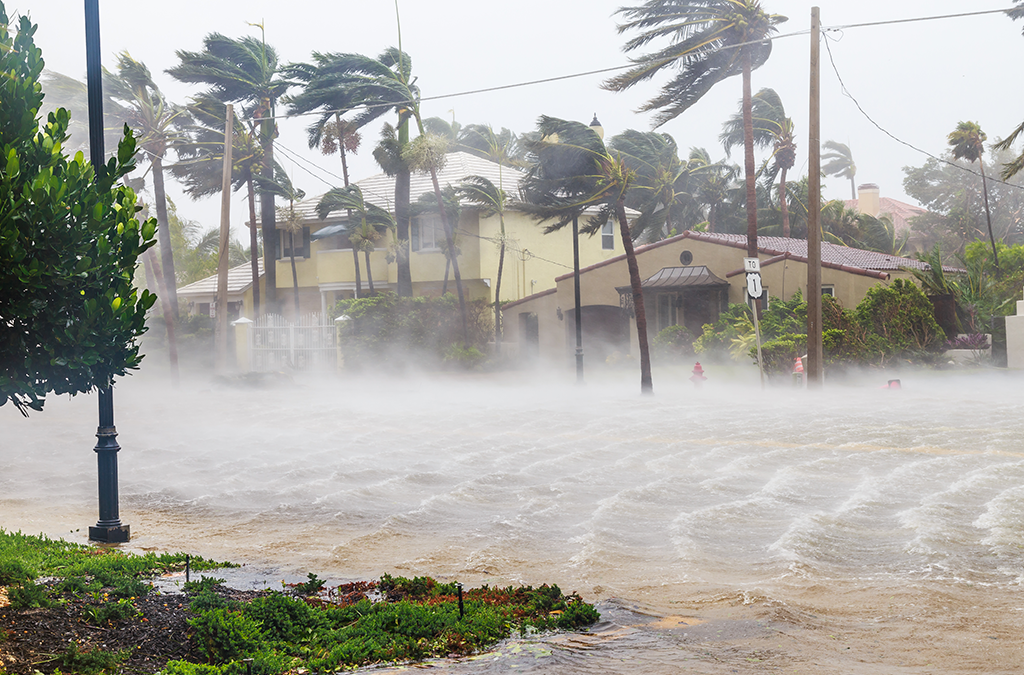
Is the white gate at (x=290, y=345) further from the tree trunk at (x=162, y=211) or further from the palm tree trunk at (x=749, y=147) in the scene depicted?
the palm tree trunk at (x=749, y=147)

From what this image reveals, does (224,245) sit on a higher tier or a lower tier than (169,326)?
higher

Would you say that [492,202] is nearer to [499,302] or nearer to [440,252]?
[440,252]

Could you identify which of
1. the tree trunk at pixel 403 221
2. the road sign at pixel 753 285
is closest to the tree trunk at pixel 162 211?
the tree trunk at pixel 403 221

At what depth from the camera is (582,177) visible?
2569cm

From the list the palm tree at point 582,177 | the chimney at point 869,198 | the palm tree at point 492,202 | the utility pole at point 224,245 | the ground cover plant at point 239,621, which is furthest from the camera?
the chimney at point 869,198

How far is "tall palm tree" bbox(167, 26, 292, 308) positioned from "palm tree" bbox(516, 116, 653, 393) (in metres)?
20.0

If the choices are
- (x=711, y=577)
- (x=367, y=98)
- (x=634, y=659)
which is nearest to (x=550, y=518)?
(x=711, y=577)

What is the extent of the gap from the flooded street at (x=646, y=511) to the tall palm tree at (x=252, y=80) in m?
21.4

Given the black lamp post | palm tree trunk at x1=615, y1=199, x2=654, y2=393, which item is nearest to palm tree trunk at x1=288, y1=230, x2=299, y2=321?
palm tree trunk at x1=615, y1=199, x2=654, y2=393

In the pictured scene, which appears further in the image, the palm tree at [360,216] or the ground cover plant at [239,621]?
the palm tree at [360,216]

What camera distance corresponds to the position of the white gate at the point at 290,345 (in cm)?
3578

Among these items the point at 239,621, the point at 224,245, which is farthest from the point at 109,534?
the point at 224,245

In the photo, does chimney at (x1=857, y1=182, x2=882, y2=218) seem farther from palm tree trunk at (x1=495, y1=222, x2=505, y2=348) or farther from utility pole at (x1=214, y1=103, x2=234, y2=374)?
utility pole at (x1=214, y1=103, x2=234, y2=374)

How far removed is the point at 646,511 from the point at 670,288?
81.9ft
